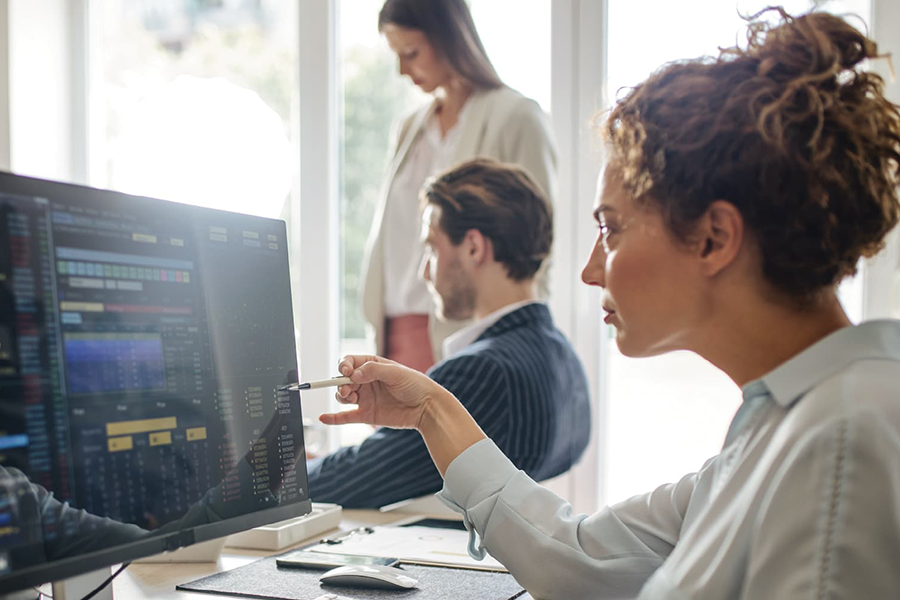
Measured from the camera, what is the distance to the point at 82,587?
0.90 m

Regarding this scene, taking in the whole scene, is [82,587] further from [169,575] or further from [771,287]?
[771,287]

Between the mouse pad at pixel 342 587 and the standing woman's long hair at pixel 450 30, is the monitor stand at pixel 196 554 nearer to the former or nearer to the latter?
the mouse pad at pixel 342 587

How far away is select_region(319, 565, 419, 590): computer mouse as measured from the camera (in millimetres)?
1024

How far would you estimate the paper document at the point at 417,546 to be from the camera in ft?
3.81

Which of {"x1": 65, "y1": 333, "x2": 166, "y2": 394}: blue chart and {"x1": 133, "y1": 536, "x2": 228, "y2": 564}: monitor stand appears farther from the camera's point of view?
{"x1": 133, "y1": 536, "x2": 228, "y2": 564}: monitor stand

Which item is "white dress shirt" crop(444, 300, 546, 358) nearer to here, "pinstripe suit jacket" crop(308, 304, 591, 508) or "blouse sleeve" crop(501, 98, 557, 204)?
"pinstripe suit jacket" crop(308, 304, 591, 508)

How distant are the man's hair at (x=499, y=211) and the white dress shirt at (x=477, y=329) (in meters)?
0.10

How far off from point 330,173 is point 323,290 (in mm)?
366

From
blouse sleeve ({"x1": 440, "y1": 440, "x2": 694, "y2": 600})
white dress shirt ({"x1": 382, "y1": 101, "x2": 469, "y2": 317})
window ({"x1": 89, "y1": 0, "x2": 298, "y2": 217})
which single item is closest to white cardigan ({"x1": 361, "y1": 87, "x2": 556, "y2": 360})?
white dress shirt ({"x1": 382, "y1": 101, "x2": 469, "y2": 317})

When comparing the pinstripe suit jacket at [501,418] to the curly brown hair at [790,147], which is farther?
the pinstripe suit jacket at [501,418]

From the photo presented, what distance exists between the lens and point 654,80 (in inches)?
34.2

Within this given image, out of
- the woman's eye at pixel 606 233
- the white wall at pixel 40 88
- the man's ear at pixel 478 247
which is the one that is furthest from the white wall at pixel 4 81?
the woman's eye at pixel 606 233

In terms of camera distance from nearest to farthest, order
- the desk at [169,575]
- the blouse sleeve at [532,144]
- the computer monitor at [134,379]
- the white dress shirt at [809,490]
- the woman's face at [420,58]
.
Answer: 1. the white dress shirt at [809,490]
2. the computer monitor at [134,379]
3. the desk at [169,575]
4. the blouse sleeve at [532,144]
5. the woman's face at [420,58]

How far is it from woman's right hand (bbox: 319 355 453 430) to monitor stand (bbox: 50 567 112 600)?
11.8 inches
